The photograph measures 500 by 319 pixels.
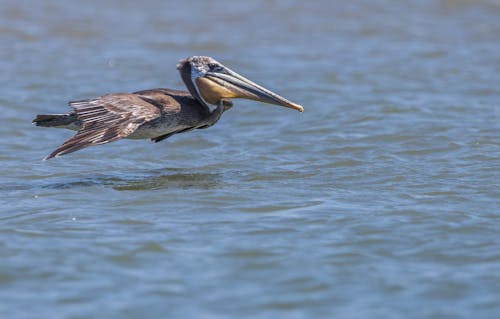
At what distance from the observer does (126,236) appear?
6141 millimetres

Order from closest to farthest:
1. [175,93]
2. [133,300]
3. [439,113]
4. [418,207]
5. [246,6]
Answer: [133,300], [418,207], [175,93], [439,113], [246,6]

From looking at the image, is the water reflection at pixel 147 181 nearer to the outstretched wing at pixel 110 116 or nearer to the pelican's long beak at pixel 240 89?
the outstretched wing at pixel 110 116

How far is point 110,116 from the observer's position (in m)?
7.46

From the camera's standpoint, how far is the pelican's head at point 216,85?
8.08 meters

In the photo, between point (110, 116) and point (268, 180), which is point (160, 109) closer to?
point (110, 116)

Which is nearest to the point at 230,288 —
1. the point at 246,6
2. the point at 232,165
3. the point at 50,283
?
the point at 50,283

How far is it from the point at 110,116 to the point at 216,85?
1.03 metres

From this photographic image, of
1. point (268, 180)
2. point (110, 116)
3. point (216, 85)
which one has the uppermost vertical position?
point (216, 85)

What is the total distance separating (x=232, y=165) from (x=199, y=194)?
4.18 ft

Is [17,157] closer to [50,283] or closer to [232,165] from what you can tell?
[232,165]

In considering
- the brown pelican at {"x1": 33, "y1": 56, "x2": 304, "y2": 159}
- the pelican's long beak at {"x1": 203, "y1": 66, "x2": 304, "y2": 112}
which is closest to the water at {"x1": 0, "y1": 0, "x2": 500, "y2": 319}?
the brown pelican at {"x1": 33, "y1": 56, "x2": 304, "y2": 159}

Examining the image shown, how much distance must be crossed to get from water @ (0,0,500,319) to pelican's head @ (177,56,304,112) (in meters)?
0.60

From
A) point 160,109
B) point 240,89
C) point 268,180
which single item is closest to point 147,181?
point 160,109

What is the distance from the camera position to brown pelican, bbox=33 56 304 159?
7352 mm
